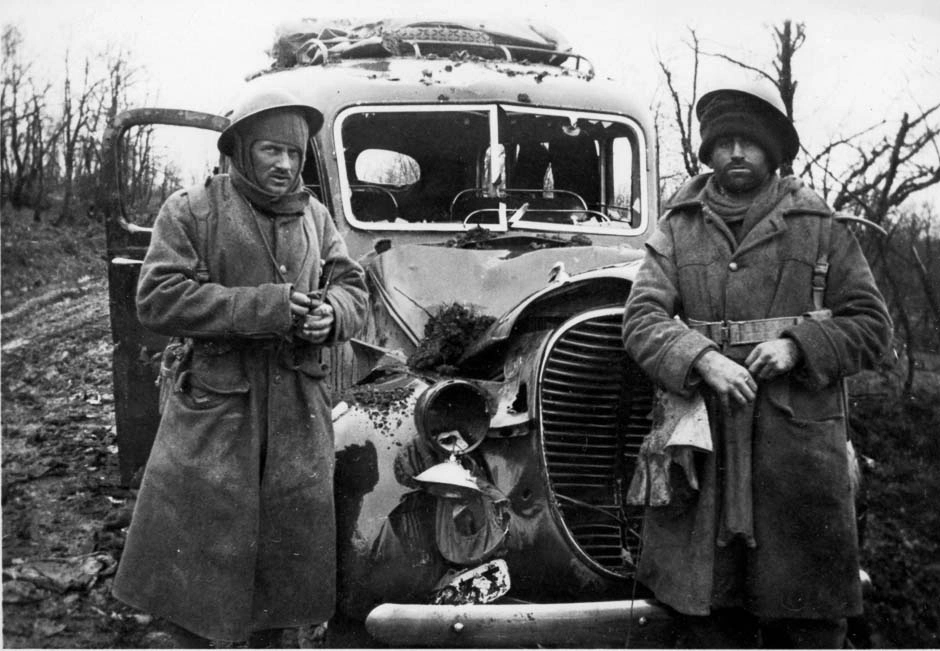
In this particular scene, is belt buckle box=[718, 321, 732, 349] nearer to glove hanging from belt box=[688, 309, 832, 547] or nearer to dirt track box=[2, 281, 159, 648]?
glove hanging from belt box=[688, 309, 832, 547]

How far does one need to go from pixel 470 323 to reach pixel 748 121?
120 centimetres

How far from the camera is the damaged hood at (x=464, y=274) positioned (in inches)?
139

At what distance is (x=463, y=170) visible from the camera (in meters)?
4.23

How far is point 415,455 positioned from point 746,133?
1328mm

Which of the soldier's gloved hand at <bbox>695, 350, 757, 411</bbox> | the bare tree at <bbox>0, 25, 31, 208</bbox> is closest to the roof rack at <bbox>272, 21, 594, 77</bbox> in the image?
the bare tree at <bbox>0, 25, 31, 208</bbox>

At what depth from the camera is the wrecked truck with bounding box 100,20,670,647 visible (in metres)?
2.74

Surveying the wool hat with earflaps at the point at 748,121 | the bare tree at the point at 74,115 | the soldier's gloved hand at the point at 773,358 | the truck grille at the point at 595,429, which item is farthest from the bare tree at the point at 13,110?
the soldier's gloved hand at the point at 773,358

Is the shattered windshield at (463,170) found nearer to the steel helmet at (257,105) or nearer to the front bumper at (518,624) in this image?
the steel helmet at (257,105)

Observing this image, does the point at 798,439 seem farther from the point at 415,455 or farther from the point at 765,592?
the point at 415,455

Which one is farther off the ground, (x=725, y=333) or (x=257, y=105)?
(x=257, y=105)

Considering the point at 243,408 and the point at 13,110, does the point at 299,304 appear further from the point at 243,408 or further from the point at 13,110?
the point at 13,110

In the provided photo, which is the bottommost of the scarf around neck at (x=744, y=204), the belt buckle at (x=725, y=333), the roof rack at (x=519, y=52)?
the belt buckle at (x=725, y=333)

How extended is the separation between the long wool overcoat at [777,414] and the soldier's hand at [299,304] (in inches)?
35.0

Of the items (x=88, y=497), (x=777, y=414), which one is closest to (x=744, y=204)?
(x=777, y=414)
